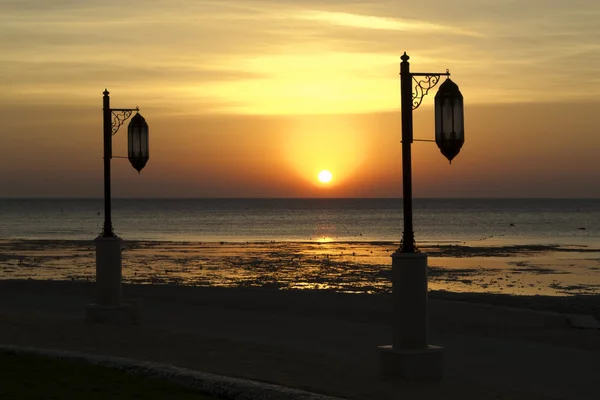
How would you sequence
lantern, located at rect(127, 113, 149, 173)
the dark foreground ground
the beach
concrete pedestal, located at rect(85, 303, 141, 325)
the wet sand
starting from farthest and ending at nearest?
the wet sand < lantern, located at rect(127, 113, 149, 173) < concrete pedestal, located at rect(85, 303, 141, 325) < the beach < the dark foreground ground

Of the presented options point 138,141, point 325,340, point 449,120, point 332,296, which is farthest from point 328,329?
point 332,296

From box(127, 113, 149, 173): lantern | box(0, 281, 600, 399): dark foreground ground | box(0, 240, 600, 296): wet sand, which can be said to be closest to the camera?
box(0, 281, 600, 399): dark foreground ground

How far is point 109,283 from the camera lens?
56.0 feet

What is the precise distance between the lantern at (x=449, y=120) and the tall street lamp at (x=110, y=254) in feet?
23.1

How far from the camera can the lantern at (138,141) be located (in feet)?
58.2

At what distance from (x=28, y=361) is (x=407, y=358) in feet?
15.6

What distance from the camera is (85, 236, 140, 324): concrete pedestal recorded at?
17.0m

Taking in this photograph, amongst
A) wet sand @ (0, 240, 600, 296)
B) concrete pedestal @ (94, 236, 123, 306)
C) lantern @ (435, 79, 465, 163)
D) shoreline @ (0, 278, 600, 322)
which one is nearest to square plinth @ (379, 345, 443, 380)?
lantern @ (435, 79, 465, 163)

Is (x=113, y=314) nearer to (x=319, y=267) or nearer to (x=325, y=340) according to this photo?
(x=325, y=340)

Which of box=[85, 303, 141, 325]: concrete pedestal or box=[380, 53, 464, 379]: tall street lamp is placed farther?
box=[85, 303, 141, 325]: concrete pedestal

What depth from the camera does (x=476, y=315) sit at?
64.1ft

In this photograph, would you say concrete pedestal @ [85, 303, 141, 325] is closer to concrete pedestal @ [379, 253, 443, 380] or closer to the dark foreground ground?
the dark foreground ground

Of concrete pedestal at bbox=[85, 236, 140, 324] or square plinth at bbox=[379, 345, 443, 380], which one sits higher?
concrete pedestal at bbox=[85, 236, 140, 324]

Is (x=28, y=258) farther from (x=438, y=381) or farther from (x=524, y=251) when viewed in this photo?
(x=438, y=381)
